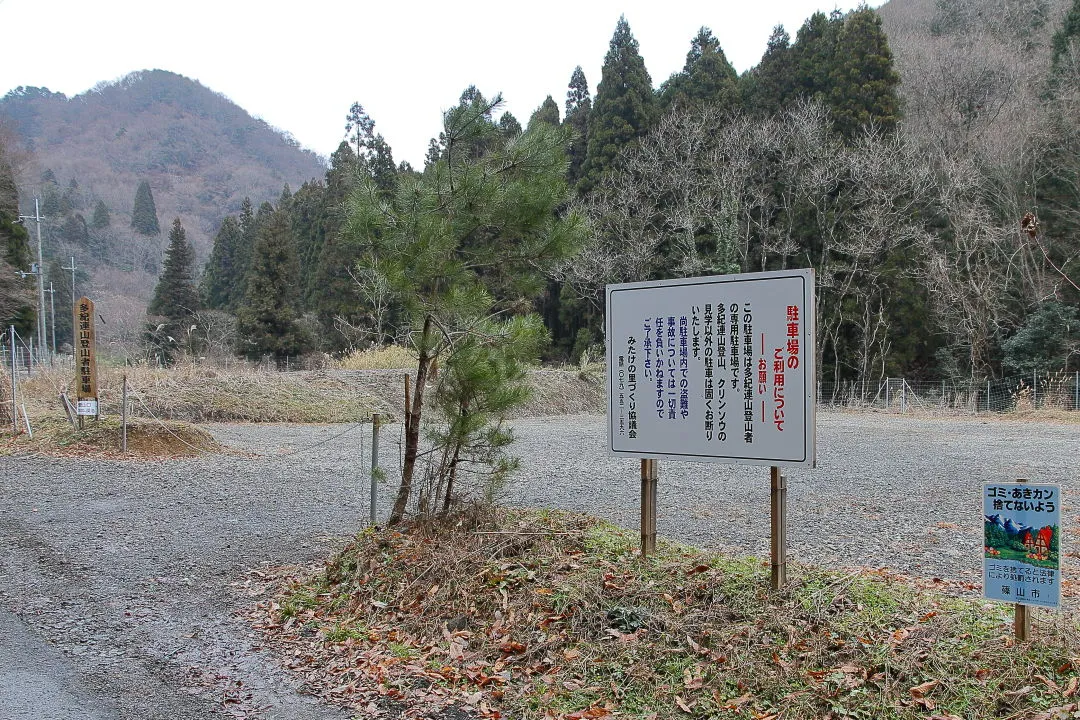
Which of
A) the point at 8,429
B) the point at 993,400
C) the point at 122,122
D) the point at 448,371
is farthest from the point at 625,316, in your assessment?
the point at 122,122

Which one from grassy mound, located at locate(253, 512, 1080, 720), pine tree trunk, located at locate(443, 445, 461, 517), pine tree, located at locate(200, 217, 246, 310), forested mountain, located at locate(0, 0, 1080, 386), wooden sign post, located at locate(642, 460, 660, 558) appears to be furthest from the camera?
pine tree, located at locate(200, 217, 246, 310)

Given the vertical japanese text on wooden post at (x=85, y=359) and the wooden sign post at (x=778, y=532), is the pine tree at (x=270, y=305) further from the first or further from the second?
the wooden sign post at (x=778, y=532)

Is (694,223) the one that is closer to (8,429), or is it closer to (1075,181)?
(1075,181)

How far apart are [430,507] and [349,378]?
13839 mm

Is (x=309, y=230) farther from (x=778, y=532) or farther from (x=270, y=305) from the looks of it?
(x=778, y=532)

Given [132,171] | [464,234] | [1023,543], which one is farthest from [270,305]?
[132,171]

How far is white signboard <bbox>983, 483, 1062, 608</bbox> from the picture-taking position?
2680 millimetres

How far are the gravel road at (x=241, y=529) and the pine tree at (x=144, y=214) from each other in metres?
44.4

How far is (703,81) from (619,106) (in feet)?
11.1

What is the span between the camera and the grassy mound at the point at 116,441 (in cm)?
994

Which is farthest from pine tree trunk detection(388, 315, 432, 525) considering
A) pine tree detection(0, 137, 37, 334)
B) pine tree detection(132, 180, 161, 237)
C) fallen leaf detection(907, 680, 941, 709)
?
pine tree detection(132, 180, 161, 237)

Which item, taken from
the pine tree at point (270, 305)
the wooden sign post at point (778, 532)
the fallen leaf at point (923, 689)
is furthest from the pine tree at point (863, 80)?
the fallen leaf at point (923, 689)

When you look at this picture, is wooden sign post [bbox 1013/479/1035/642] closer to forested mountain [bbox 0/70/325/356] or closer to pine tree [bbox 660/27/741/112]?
pine tree [bbox 660/27/741/112]

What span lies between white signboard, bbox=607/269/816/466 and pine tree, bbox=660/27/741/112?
22.3 meters
